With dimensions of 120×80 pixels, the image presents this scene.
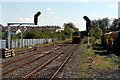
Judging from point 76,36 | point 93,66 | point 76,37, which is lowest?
point 93,66

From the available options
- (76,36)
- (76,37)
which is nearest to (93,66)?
(76,36)

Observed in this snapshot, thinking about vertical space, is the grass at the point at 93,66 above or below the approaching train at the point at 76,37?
below

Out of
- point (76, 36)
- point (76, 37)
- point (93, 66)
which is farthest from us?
point (76, 37)

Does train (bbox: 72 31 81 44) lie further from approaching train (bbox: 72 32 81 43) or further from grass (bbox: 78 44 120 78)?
grass (bbox: 78 44 120 78)

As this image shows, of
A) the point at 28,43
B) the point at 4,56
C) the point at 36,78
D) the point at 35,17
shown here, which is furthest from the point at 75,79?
the point at 28,43

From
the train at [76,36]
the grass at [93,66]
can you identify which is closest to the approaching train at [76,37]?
the train at [76,36]

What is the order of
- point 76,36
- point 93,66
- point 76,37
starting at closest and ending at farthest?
point 93,66 → point 76,36 → point 76,37

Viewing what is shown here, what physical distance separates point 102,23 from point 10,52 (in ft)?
497

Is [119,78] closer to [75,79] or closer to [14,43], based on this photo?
[75,79]

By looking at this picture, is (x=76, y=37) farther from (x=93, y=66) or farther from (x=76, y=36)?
(x=93, y=66)

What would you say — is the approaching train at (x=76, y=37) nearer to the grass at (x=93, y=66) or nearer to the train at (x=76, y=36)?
the train at (x=76, y=36)

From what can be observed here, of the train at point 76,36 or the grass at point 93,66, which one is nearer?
the grass at point 93,66

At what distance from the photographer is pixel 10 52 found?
31.0 meters

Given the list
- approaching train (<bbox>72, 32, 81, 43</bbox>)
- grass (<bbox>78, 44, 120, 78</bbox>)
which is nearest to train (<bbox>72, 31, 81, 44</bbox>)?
approaching train (<bbox>72, 32, 81, 43</bbox>)
